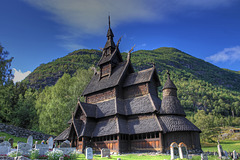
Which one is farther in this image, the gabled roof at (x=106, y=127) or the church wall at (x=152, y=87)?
the church wall at (x=152, y=87)

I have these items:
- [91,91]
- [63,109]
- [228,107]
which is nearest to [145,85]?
[91,91]

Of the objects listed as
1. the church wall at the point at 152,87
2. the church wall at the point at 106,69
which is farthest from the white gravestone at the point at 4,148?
the church wall at the point at 106,69

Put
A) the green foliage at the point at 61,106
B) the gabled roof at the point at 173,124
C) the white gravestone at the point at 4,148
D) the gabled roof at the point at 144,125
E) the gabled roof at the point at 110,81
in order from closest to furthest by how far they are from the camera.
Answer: the white gravestone at the point at 4,148 → the gabled roof at the point at 173,124 → the gabled roof at the point at 144,125 → the gabled roof at the point at 110,81 → the green foliage at the point at 61,106

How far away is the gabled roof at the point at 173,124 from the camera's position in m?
22.4

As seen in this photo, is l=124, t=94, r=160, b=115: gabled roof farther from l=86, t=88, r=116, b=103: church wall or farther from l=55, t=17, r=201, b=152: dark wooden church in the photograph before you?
l=86, t=88, r=116, b=103: church wall

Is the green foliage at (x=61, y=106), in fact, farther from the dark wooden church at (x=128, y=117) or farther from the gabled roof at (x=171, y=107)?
the gabled roof at (x=171, y=107)

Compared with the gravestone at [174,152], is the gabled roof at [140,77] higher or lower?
higher

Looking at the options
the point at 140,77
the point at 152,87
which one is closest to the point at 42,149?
the point at 140,77

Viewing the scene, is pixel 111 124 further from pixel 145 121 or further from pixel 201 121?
pixel 201 121

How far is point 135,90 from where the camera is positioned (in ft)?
93.5

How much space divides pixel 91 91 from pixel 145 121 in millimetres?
11513

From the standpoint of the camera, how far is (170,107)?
24562 mm

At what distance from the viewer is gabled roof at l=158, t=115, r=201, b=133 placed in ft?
73.5

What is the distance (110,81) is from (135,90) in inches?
176
